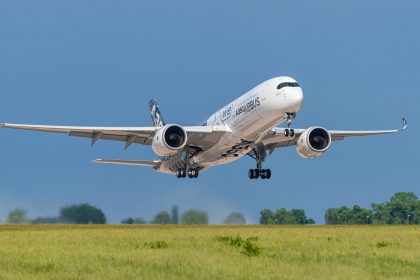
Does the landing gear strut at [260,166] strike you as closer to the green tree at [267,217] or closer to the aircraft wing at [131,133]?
the aircraft wing at [131,133]

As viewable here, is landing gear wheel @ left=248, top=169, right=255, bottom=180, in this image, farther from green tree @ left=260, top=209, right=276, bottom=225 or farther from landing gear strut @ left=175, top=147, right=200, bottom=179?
green tree @ left=260, top=209, right=276, bottom=225

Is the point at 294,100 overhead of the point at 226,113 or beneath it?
beneath

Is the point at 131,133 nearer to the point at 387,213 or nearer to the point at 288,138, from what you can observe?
the point at 288,138

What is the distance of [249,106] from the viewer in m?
54.0

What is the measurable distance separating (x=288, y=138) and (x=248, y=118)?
945cm

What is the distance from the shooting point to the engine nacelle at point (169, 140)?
56.1 meters

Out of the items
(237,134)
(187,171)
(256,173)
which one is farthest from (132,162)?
(237,134)

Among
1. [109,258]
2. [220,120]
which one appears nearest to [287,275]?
[109,258]

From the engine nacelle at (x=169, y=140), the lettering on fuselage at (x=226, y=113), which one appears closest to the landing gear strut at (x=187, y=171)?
the lettering on fuselage at (x=226, y=113)

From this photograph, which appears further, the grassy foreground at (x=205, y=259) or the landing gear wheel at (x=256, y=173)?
the landing gear wheel at (x=256, y=173)

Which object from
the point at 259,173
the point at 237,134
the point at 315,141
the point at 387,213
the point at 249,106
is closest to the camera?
the point at 249,106

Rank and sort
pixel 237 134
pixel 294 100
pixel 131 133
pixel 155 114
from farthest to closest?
pixel 155 114, pixel 131 133, pixel 237 134, pixel 294 100

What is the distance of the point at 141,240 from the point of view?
37156 mm

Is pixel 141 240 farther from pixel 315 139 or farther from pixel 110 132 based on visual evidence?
pixel 315 139
